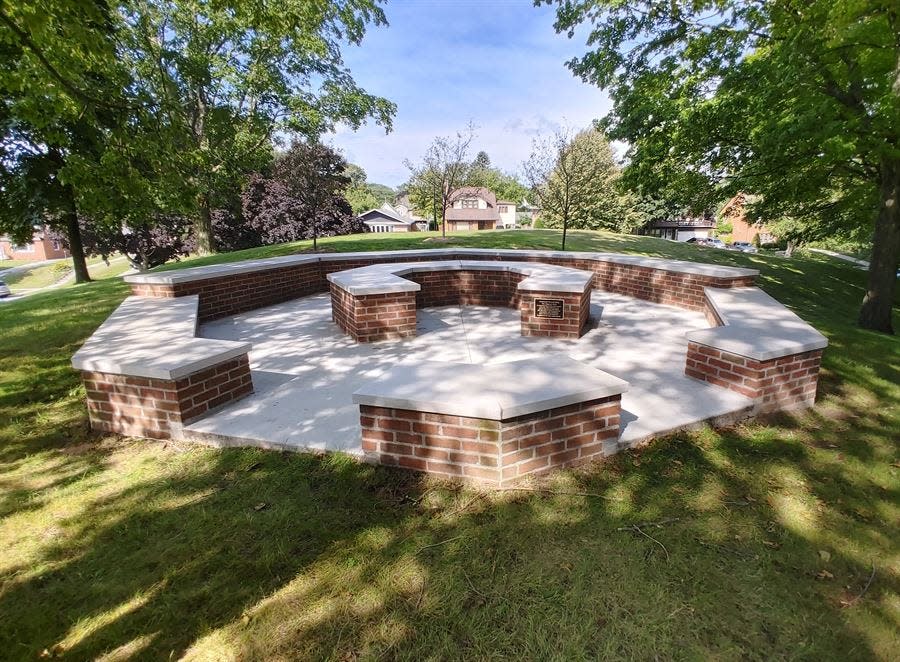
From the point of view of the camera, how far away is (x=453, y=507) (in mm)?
2625

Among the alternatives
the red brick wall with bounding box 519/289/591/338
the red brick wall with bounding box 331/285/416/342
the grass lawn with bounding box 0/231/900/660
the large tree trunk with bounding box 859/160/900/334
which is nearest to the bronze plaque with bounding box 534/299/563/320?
the red brick wall with bounding box 519/289/591/338

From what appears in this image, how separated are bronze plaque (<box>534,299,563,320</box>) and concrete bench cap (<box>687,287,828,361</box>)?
1.93 meters

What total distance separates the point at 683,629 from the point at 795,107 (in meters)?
8.28

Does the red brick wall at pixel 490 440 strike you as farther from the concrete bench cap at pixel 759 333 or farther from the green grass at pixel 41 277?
the green grass at pixel 41 277

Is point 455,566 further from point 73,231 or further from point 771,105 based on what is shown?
point 73,231

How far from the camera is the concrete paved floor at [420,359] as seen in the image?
3471 millimetres

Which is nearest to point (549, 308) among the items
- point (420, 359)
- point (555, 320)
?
point (555, 320)

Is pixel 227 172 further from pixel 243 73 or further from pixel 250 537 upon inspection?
pixel 250 537

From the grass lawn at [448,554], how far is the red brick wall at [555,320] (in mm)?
2771

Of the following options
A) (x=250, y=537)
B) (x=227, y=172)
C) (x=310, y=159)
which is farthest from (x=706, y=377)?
(x=227, y=172)

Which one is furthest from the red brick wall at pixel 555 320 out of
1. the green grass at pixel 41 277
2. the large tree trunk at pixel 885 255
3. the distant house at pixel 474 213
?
the distant house at pixel 474 213

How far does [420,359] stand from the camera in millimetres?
5238

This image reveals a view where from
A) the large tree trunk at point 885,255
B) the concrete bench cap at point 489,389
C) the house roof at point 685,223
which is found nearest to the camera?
the concrete bench cap at point 489,389

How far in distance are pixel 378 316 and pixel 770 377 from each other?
181 inches
